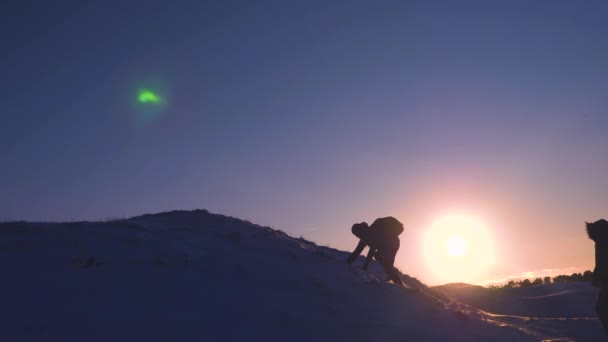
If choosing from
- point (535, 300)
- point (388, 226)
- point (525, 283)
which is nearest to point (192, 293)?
point (388, 226)

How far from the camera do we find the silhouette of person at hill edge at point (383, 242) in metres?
12.5

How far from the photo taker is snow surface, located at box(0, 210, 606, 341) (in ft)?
19.8

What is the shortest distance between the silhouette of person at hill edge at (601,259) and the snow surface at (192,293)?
1.55 meters

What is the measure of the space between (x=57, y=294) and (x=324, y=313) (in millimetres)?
3857

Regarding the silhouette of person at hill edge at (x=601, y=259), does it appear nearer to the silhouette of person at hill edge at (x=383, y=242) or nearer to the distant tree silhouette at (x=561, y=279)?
the silhouette of person at hill edge at (x=383, y=242)

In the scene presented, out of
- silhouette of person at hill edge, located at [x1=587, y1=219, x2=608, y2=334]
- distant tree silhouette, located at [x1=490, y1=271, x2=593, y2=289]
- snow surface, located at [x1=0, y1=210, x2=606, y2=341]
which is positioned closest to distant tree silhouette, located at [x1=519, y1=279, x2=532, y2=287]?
distant tree silhouette, located at [x1=490, y1=271, x2=593, y2=289]

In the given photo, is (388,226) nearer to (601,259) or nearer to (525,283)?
(601,259)

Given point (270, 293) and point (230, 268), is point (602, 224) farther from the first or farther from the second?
point (230, 268)

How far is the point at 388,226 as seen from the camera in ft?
41.6

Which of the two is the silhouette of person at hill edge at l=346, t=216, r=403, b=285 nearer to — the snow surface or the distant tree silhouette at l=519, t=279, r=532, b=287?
the snow surface

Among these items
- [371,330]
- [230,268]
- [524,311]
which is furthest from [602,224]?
[524,311]

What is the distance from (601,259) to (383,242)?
4.89 meters

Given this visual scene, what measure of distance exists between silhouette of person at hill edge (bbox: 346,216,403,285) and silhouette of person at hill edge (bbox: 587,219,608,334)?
4.52 metres

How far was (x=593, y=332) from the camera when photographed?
12.5 metres
